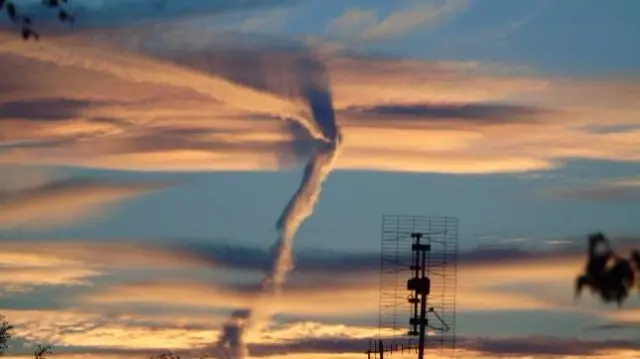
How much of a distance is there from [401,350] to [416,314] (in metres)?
4.43

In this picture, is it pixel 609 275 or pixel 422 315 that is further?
pixel 422 315

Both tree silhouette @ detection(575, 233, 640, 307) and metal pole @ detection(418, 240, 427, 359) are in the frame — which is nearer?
tree silhouette @ detection(575, 233, 640, 307)

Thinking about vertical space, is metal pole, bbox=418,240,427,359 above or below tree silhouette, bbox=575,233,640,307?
above

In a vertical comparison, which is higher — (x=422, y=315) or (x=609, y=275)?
(x=422, y=315)

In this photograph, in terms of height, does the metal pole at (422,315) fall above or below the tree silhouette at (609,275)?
above

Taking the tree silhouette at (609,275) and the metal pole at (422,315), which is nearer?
the tree silhouette at (609,275)

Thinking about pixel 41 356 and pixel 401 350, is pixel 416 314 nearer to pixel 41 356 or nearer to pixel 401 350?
pixel 401 350

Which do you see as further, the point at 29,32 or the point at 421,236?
the point at 421,236

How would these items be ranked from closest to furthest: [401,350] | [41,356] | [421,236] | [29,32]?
[29,32] < [421,236] < [401,350] < [41,356]

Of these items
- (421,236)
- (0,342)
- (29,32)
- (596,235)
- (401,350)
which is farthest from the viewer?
(0,342)

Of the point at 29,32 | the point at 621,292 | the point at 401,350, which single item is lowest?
the point at 621,292

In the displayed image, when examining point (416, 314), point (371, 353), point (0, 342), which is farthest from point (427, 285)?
point (0, 342)

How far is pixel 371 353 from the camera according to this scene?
7681cm

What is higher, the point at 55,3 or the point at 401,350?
the point at 401,350
